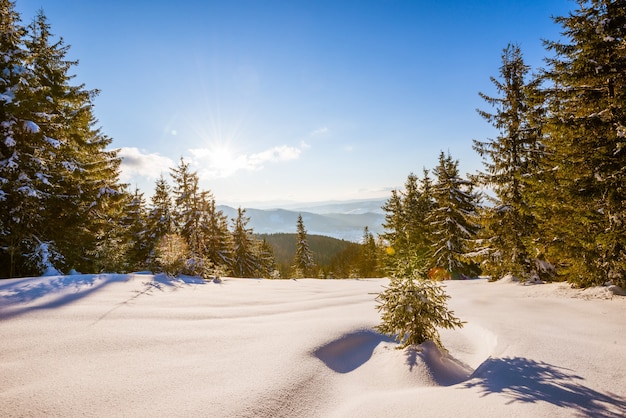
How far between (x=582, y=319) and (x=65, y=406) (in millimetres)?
9591

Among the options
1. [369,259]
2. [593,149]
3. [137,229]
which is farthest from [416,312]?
[369,259]

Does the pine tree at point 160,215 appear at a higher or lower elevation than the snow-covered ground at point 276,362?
higher

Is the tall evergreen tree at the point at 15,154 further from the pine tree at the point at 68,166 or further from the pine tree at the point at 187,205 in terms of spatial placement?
the pine tree at the point at 187,205

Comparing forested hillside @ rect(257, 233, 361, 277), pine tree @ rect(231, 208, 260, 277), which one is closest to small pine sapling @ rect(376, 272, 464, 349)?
pine tree @ rect(231, 208, 260, 277)

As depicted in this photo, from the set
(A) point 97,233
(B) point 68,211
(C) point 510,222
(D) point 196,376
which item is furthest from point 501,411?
(A) point 97,233

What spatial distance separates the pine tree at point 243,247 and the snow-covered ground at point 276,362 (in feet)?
98.9

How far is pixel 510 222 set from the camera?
14.6m

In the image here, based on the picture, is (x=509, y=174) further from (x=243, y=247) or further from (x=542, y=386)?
(x=243, y=247)

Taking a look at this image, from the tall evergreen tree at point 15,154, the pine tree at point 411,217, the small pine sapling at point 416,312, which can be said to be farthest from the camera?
the pine tree at point 411,217

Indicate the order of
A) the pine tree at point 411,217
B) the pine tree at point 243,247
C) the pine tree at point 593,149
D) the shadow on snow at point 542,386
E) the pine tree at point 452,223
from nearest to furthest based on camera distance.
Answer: the shadow on snow at point 542,386 → the pine tree at point 593,149 → the pine tree at point 452,223 → the pine tree at point 411,217 → the pine tree at point 243,247

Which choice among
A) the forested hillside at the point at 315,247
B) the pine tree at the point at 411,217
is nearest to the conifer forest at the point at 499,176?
the pine tree at the point at 411,217

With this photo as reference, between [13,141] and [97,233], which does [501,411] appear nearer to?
[13,141]

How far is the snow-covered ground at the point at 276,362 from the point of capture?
3.03 meters

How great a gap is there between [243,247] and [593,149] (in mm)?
34676
